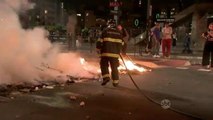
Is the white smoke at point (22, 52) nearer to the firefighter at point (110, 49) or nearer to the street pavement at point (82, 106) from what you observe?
the street pavement at point (82, 106)

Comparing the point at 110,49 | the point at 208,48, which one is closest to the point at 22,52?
the point at 110,49

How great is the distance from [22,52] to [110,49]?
7.66 feet

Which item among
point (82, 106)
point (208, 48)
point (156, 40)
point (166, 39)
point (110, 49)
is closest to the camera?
point (82, 106)

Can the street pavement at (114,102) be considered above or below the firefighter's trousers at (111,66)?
below

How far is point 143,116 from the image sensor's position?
336 inches

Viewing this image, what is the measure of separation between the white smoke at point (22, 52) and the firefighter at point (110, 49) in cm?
149

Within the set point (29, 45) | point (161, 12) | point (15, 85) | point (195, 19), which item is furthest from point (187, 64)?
point (161, 12)

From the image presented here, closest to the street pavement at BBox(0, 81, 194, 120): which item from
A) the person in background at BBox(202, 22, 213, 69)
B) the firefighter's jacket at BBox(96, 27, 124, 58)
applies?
the firefighter's jacket at BBox(96, 27, 124, 58)

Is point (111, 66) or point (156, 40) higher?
point (111, 66)

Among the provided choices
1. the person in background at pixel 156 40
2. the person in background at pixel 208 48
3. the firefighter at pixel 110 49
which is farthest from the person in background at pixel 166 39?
the firefighter at pixel 110 49

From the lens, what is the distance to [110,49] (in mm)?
12219

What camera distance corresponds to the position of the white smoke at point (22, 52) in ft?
38.9

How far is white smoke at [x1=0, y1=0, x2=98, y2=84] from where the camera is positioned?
467 inches

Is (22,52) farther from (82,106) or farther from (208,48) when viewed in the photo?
(208,48)
